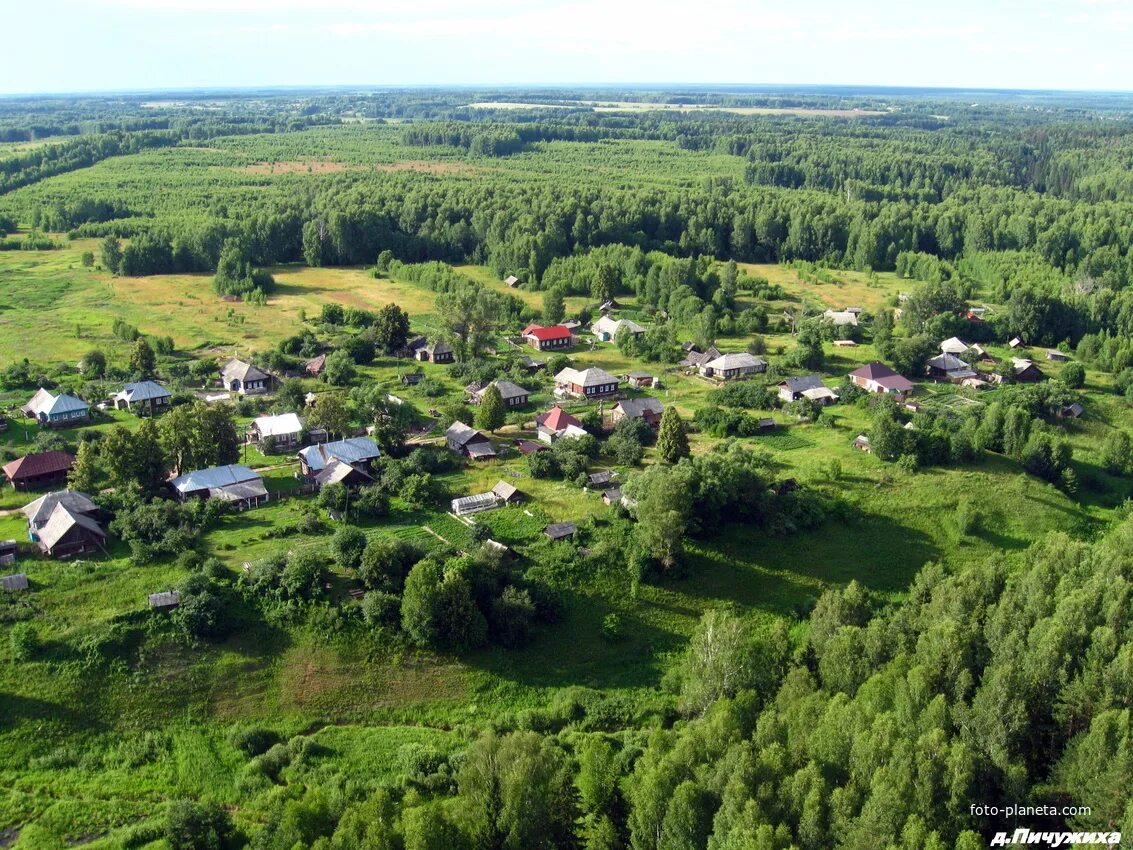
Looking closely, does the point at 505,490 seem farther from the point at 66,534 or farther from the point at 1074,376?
the point at 1074,376

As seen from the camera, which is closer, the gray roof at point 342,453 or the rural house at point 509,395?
the gray roof at point 342,453

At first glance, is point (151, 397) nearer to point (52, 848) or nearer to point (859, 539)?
point (52, 848)

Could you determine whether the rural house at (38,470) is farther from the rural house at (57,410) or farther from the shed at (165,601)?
the shed at (165,601)

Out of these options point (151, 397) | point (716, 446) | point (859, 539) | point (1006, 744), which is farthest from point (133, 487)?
point (1006, 744)

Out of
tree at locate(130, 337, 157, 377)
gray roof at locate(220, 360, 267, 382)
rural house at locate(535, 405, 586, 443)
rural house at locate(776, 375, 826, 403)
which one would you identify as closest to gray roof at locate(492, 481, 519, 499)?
rural house at locate(535, 405, 586, 443)

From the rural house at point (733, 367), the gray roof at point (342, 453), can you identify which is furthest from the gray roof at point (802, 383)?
the gray roof at point (342, 453)
